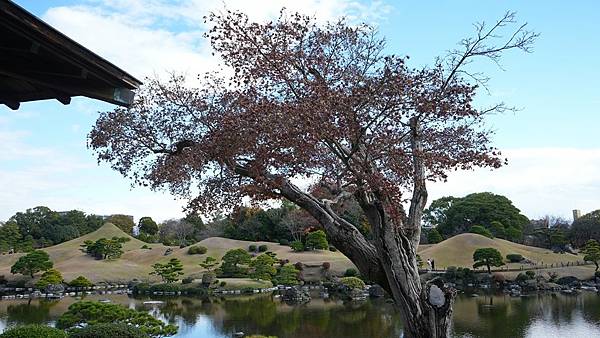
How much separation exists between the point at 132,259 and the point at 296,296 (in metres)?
17.9

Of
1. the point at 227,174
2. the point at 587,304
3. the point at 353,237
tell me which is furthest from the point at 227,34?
the point at 587,304

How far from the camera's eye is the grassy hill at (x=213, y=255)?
31.7 m

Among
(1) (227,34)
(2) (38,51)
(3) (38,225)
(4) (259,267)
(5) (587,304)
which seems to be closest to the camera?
(2) (38,51)

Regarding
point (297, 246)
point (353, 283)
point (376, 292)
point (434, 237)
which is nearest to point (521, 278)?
point (376, 292)

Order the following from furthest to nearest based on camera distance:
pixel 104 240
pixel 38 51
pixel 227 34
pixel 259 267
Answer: pixel 104 240
pixel 259 267
pixel 227 34
pixel 38 51

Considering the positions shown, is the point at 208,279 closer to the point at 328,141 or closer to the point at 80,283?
the point at 80,283

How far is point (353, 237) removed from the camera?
723 cm

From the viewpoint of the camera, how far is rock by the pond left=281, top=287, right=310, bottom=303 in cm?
2417

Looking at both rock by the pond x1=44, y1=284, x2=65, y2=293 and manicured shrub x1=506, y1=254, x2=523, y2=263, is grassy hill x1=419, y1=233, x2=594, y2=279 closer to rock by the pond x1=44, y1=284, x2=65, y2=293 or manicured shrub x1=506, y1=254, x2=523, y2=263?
manicured shrub x1=506, y1=254, x2=523, y2=263

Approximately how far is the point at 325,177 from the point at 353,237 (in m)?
0.96

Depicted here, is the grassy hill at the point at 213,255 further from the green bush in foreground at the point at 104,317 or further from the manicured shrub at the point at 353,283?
the green bush in foreground at the point at 104,317

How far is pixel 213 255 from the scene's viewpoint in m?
36.8

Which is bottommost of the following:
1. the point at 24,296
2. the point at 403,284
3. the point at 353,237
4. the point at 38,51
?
the point at 24,296

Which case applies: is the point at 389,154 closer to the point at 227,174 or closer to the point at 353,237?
the point at 353,237
